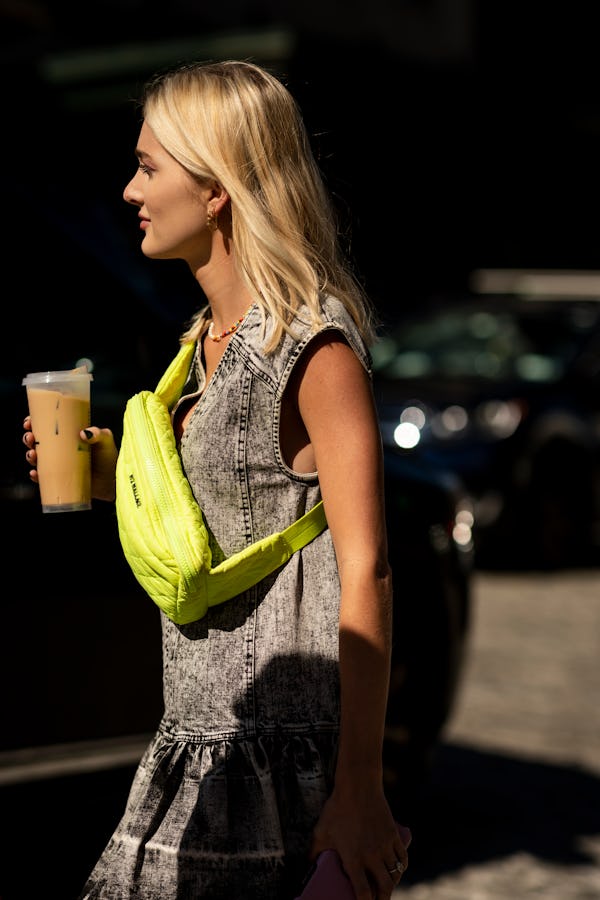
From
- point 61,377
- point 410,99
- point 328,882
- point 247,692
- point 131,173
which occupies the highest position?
point 410,99

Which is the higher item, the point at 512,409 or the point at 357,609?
the point at 512,409

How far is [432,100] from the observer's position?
1875 centimetres

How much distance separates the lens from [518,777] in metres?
5.12

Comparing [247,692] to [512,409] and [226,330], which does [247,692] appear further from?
[512,409]

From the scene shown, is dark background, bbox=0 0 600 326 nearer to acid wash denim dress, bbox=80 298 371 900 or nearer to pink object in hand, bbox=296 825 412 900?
acid wash denim dress, bbox=80 298 371 900

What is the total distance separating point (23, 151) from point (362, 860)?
7.97 feet

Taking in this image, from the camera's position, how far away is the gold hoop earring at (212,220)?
79.4 inches

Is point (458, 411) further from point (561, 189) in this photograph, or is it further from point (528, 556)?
point (561, 189)

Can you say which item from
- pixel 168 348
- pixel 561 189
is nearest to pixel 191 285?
pixel 168 348

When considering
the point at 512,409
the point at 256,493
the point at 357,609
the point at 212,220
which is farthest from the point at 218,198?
the point at 512,409

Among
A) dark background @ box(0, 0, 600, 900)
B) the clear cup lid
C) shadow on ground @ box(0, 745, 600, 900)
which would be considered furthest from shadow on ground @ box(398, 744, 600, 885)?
the clear cup lid

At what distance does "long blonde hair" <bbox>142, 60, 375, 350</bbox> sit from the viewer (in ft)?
6.42

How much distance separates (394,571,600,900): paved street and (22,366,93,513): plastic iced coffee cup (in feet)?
7.48

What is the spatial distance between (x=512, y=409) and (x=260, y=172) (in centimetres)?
779
